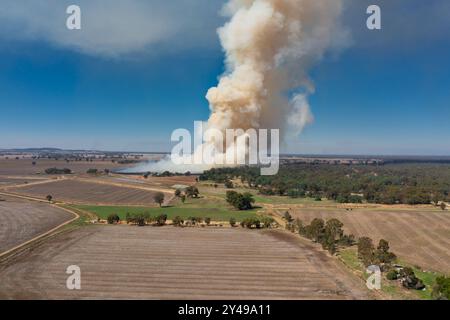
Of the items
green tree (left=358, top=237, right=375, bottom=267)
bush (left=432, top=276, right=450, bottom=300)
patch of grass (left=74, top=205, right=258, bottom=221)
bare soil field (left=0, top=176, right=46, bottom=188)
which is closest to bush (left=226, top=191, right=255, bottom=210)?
patch of grass (left=74, top=205, right=258, bottom=221)

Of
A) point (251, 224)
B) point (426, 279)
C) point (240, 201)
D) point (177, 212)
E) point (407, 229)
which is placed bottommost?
point (426, 279)

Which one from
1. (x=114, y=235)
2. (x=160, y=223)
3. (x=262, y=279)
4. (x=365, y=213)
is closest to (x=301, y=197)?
(x=365, y=213)

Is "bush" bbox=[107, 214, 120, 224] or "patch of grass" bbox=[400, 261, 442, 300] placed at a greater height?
"bush" bbox=[107, 214, 120, 224]

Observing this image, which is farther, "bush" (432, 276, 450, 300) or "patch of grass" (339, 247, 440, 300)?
"patch of grass" (339, 247, 440, 300)

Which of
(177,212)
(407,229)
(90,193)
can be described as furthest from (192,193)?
(407,229)

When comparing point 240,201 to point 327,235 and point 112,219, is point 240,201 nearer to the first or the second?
point 112,219

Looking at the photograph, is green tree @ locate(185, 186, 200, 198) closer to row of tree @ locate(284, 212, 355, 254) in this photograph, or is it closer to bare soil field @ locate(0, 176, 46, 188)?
row of tree @ locate(284, 212, 355, 254)

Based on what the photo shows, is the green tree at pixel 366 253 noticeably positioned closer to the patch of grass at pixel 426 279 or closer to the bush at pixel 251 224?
the patch of grass at pixel 426 279
